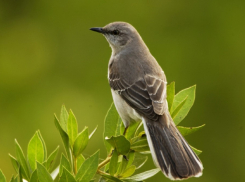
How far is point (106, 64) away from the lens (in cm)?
698

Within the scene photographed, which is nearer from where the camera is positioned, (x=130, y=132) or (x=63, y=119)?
(x=63, y=119)

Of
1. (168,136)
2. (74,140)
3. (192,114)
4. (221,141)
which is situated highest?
(74,140)

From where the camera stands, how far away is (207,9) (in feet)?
23.7

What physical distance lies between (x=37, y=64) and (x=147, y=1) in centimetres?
214

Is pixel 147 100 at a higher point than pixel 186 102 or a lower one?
lower

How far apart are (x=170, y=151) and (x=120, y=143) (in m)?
0.86

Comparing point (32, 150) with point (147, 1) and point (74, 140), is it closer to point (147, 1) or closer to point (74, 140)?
point (74, 140)

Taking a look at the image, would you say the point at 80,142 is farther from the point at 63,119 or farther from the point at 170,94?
the point at 170,94

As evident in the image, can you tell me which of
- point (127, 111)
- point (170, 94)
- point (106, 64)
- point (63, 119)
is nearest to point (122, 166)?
point (63, 119)

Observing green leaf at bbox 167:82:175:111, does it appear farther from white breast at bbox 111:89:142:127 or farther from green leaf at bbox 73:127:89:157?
green leaf at bbox 73:127:89:157

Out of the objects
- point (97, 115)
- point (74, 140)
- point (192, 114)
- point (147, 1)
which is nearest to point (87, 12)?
point (147, 1)

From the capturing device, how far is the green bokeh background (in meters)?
6.80

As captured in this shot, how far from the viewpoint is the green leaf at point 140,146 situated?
3426mm

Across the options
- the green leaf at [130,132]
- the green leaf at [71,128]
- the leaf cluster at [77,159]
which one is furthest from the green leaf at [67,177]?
the green leaf at [130,132]
